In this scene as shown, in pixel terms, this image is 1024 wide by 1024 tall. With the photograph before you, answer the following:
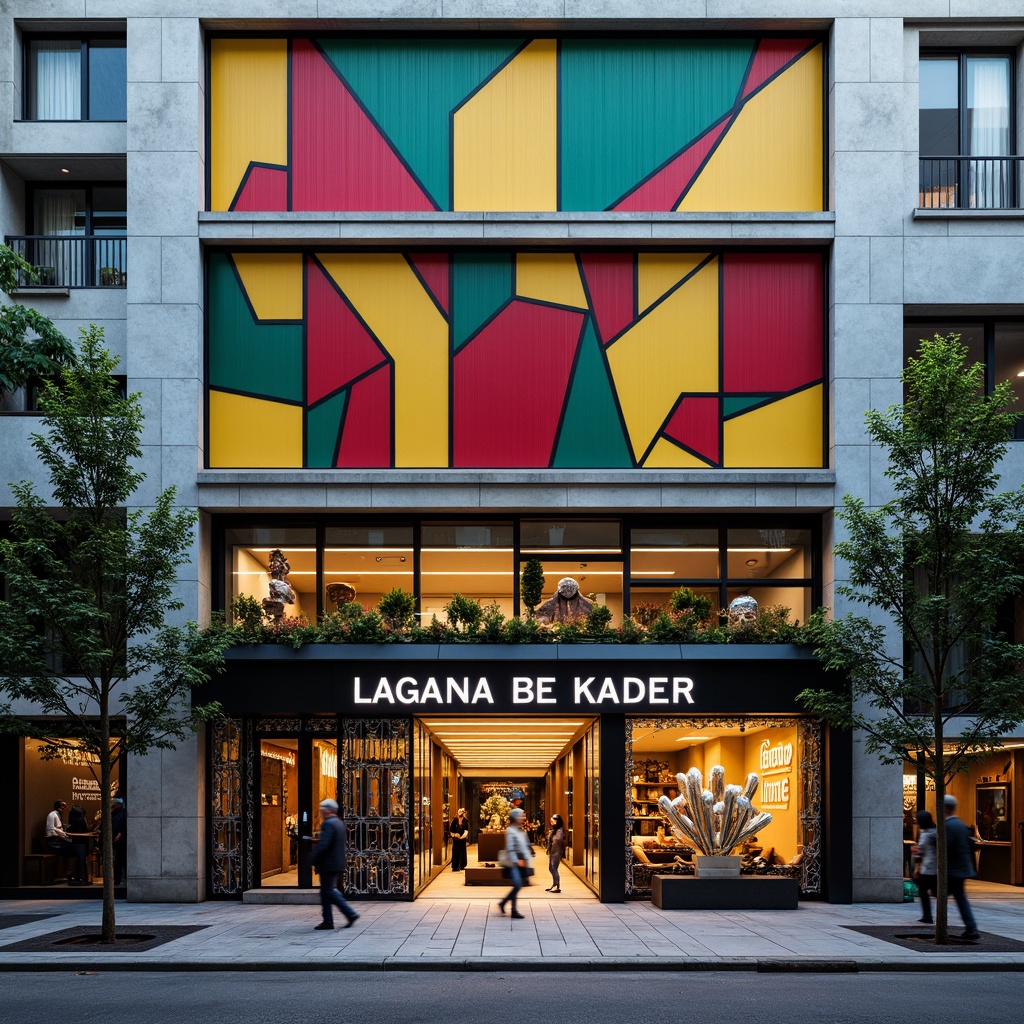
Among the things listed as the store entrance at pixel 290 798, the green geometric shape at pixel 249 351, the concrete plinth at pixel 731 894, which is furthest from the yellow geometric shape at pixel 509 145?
the concrete plinth at pixel 731 894

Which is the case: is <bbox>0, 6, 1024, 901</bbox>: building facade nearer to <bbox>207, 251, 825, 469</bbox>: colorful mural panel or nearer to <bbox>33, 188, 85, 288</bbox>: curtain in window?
<bbox>207, 251, 825, 469</bbox>: colorful mural panel

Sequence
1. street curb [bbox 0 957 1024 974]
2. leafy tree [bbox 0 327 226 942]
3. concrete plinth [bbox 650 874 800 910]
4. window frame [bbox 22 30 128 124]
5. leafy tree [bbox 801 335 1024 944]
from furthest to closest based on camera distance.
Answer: window frame [bbox 22 30 128 124], concrete plinth [bbox 650 874 800 910], leafy tree [bbox 0 327 226 942], leafy tree [bbox 801 335 1024 944], street curb [bbox 0 957 1024 974]

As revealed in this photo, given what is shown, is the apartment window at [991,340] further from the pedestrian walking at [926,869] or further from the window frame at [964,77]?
the pedestrian walking at [926,869]

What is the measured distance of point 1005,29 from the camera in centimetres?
2291

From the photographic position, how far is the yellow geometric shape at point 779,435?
22.6 m

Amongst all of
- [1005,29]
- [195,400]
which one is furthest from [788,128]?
[195,400]

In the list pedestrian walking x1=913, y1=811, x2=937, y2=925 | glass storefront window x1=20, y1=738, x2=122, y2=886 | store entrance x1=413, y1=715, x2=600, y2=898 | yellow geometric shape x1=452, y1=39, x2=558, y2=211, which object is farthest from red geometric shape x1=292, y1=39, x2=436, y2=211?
pedestrian walking x1=913, y1=811, x2=937, y2=925

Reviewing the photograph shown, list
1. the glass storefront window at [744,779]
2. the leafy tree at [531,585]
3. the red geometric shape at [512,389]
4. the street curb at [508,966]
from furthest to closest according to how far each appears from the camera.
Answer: the red geometric shape at [512,389], the leafy tree at [531,585], the glass storefront window at [744,779], the street curb at [508,966]

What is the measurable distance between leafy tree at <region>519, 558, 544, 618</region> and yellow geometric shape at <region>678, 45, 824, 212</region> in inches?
304

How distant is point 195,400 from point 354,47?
25.6 feet

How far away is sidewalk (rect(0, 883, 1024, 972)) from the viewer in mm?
14227

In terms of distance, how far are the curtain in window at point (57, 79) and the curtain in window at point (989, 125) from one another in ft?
59.6

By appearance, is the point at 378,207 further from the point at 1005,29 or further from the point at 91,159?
the point at 1005,29

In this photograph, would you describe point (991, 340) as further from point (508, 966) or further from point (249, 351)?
point (508, 966)
